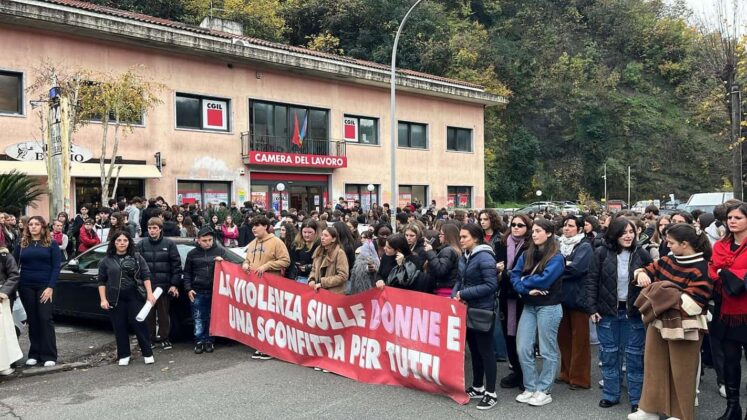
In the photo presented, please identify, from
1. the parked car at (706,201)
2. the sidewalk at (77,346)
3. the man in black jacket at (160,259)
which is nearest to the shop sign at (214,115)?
the sidewalk at (77,346)

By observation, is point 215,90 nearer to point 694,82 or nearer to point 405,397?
point 405,397

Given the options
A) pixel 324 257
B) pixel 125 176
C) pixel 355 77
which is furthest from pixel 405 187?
pixel 324 257

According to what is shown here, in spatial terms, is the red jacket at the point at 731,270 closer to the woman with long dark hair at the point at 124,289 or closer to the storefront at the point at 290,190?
the woman with long dark hair at the point at 124,289

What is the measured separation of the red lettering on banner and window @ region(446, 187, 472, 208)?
25229mm

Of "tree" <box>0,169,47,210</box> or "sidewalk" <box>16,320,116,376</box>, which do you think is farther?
"tree" <box>0,169,47,210</box>

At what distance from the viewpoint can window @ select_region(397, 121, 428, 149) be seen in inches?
1179

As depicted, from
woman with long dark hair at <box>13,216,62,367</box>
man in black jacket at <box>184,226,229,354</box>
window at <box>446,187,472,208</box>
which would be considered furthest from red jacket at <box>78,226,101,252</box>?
window at <box>446,187,472,208</box>

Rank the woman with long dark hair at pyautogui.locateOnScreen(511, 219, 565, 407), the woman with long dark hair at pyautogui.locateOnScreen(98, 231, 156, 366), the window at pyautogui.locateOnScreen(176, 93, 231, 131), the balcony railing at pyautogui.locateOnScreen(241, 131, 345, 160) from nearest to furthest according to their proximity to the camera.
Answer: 1. the woman with long dark hair at pyautogui.locateOnScreen(511, 219, 565, 407)
2. the woman with long dark hair at pyautogui.locateOnScreen(98, 231, 156, 366)
3. the window at pyautogui.locateOnScreen(176, 93, 231, 131)
4. the balcony railing at pyautogui.locateOnScreen(241, 131, 345, 160)

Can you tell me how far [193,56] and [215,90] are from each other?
1.43 metres

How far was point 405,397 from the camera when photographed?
19.0 ft

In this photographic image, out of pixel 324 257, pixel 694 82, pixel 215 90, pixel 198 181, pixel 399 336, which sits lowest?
pixel 399 336

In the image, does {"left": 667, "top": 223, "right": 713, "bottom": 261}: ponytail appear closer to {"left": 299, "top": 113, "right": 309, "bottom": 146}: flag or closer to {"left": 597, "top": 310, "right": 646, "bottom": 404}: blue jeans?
{"left": 597, "top": 310, "right": 646, "bottom": 404}: blue jeans

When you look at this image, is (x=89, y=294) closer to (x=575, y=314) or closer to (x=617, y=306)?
(x=575, y=314)

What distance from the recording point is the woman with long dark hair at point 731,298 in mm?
4831
